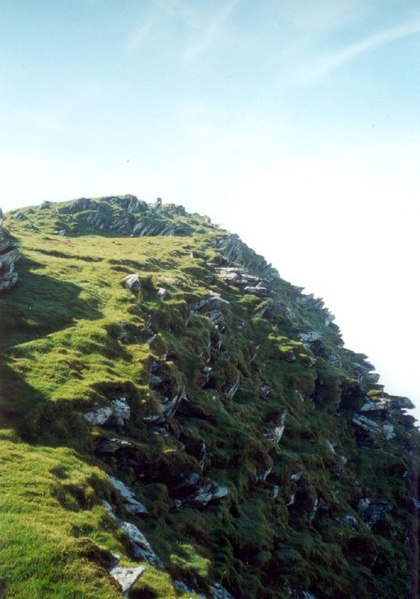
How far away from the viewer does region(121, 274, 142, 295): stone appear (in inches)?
2487

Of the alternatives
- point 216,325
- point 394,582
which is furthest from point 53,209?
point 394,582

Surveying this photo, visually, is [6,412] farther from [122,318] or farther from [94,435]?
[122,318]

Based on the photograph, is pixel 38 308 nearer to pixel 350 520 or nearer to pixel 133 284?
pixel 133 284

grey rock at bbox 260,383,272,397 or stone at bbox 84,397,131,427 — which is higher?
grey rock at bbox 260,383,272,397

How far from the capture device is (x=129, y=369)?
132 ft

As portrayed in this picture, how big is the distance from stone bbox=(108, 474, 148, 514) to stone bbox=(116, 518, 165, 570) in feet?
12.1

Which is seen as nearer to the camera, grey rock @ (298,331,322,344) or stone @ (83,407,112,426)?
stone @ (83,407,112,426)

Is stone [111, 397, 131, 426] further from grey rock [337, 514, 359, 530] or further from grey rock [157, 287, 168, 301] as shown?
grey rock [337, 514, 359, 530]

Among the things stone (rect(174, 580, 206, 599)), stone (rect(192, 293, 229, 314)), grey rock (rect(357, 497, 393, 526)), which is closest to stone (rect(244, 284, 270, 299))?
stone (rect(192, 293, 229, 314))

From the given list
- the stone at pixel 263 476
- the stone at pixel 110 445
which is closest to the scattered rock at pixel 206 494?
the stone at pixel 110 445

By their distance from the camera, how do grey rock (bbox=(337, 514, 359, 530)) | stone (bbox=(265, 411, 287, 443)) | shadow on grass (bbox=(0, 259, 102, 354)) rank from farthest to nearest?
stone (bbox=(265, 411, 287, 443))
grey rock (bbox=(337, 514, 359, 530))
shadow on grass (bbox=(0, 259, 102, 354))

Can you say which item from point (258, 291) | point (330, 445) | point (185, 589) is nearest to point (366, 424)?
point (330, 445)

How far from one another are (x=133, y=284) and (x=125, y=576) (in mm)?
49141

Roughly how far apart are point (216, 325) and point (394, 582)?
146ft
